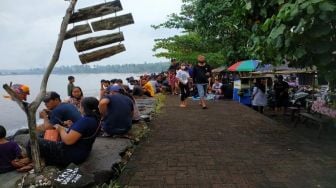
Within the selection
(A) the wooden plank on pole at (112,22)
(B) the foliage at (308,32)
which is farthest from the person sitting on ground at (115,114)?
(B) the foliage at (308,32)

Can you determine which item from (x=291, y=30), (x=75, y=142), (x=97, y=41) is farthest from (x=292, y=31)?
(x=75, y=142)

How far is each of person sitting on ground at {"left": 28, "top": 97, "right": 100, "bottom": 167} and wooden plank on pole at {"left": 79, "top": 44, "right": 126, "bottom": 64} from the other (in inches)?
36.5

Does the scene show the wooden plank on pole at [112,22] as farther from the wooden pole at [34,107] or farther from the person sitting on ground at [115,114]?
the person sitting on ground at [115,114]

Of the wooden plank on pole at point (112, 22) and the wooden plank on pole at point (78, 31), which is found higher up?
the wooden plank on pole at point (112, 22)

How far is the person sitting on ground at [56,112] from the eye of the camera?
609 centimetres

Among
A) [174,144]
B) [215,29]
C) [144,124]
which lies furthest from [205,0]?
[174,144]

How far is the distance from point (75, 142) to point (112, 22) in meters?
1.92

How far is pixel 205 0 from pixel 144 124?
622 centimetres

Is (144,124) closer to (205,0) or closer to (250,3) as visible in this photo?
(250,3)

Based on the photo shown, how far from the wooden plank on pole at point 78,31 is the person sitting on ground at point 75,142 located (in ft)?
3.22

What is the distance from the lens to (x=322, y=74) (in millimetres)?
6012

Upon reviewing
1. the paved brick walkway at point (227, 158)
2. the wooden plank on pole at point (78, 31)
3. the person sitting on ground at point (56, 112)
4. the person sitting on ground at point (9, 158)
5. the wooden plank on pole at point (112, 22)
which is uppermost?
the wooden plank on pole at point (112, 22)

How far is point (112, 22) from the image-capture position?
604 centimetres

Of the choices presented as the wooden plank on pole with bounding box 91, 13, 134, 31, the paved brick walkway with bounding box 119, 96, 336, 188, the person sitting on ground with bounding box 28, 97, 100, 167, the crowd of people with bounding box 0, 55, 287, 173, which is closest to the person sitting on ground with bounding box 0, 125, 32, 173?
the crowd of people with bounding box 0, 55, 287, 173
